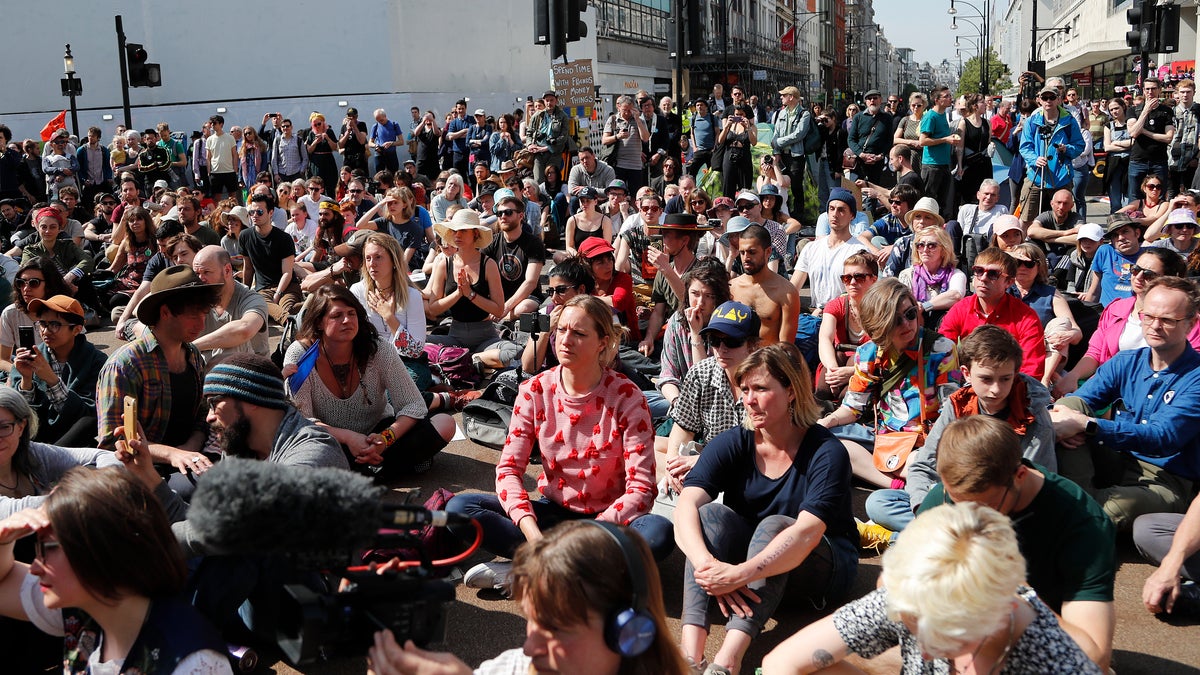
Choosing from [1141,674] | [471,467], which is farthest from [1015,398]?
[471,467]

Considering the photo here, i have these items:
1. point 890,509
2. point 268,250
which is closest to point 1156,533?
point 890,509

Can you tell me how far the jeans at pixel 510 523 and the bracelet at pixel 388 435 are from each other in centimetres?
105

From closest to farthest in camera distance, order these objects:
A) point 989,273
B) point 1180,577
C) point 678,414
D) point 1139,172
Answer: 1. point 1180,577
2. point 678,414
3. point 989,273
4. point 1139,172

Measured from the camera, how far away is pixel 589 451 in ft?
14.6

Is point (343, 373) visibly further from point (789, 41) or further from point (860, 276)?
point (789, 41)

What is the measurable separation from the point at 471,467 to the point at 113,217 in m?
9.12

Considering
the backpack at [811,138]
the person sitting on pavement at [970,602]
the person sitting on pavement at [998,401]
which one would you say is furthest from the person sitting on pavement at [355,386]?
the backpack at [811,138]

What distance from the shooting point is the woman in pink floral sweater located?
4.41 meters

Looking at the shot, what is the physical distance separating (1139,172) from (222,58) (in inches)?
946

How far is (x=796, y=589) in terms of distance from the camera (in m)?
4.16

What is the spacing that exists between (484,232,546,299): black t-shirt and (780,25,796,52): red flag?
64.4 meters

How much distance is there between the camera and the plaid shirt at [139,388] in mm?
4836

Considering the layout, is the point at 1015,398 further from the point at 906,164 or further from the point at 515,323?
the point at 906,164

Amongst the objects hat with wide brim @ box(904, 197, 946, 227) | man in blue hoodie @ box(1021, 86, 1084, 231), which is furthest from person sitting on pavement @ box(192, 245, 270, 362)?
man in blue hoodie @ box(1021, 86, 1084, 231)
